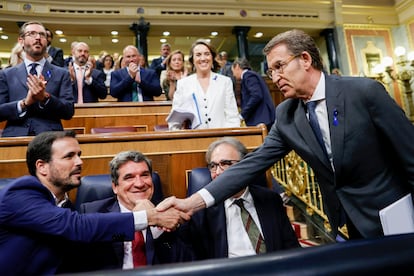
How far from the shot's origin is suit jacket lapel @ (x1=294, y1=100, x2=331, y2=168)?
120cm

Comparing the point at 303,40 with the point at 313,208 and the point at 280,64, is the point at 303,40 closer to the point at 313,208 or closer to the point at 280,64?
the point at 280,64

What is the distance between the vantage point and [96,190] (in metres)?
1.61

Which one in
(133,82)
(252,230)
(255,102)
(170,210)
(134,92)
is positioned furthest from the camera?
(134,92)

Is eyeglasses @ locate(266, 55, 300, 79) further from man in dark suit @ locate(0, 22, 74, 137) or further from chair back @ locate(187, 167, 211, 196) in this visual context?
man in dark suit @ locate(0, 22, 74, 137)

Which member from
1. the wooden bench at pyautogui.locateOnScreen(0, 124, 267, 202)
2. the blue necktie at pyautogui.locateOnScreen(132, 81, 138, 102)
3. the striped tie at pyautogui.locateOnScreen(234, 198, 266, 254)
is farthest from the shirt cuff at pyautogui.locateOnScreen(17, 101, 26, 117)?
the blue necktie at pyautogui.locateOnScreen(132, 81, 138, 102)

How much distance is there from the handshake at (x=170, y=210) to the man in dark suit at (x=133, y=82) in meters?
2.46

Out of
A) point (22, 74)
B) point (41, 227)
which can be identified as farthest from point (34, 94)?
point (41, 227)

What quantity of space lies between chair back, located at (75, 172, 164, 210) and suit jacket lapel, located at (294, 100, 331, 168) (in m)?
0.78

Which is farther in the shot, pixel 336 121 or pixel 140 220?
pixel 140 220

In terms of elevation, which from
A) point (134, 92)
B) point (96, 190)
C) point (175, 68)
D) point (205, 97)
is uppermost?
point (175, 68)

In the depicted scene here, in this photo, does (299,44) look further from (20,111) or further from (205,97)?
(20,111)

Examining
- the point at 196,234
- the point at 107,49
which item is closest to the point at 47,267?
the point at 196,234

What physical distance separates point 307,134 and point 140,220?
28.4 inches

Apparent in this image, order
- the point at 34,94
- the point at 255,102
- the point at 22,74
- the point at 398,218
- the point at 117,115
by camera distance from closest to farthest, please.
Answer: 1. the point at 398,218
2. the point at 34,94
3. the point at 22,74
4. the point at 255,102
5. the point at 117,115
